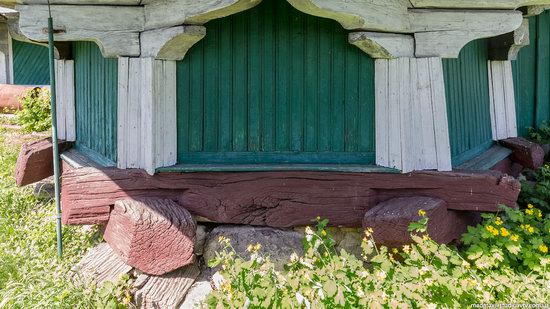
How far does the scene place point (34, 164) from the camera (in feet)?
16.7

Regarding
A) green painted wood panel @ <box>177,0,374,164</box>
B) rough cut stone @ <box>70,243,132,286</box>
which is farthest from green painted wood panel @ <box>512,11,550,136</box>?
rough cut stone @ <box>70,243,132,286</box>

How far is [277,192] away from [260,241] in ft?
1.34

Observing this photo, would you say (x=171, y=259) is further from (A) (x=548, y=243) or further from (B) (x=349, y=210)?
(A) (x=548, y=243)

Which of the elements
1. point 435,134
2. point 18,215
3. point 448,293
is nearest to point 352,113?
point 435,134

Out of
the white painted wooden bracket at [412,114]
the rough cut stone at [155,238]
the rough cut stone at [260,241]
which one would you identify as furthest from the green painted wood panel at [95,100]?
the white painted wooden bracket at [412,114]

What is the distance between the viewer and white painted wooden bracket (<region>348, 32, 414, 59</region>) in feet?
12.1

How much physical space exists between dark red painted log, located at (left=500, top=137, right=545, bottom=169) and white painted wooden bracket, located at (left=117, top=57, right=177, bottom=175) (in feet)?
11.7

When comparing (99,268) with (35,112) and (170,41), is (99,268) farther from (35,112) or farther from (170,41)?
(35,112)

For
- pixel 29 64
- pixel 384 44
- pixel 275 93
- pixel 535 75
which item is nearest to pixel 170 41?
pixel 275 93

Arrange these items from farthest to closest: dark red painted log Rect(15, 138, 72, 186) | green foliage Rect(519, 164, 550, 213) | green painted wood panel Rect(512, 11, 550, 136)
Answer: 1. green painted wood panel Rect(512, 11, 550, 136)
2. dark red painted log Rect(15, 138, 72, 186)
3. green foliage Rect(519, 164, 550, 213)

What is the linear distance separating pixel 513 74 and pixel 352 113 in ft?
10.1

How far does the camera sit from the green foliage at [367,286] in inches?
109

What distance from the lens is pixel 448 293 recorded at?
2881 mm

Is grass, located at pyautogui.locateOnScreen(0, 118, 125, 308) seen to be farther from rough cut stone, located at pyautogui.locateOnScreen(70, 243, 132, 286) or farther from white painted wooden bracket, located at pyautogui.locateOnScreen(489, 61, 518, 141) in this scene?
white painted wooden bracket, located at pyautogui.locateOnScreen(489, 61, 518, 141)
